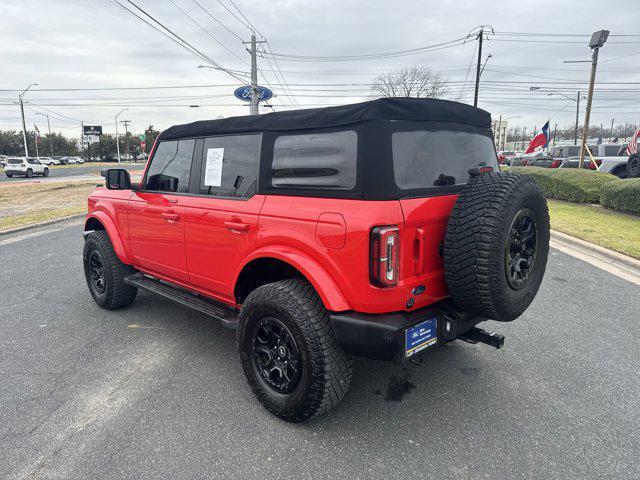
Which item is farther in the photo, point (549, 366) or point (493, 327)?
point (493, 327)

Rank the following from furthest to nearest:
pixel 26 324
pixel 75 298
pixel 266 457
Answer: pixel 75 298 < pixel 26 324 < pixel 266 457

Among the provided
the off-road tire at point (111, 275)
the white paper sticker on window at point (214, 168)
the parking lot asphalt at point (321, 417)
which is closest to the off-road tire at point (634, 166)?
the parking lot asphalt at point (321, 417)

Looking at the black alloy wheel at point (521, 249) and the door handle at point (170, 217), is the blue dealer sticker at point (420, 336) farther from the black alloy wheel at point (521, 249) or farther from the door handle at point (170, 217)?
A: the door handle at point (170, 217)

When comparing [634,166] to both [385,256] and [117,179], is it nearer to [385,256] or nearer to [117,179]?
[385,256]

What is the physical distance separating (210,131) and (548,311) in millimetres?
3907

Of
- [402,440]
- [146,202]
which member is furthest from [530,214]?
[146,202]

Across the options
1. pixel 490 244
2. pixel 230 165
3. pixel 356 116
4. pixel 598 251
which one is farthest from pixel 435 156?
pixel 598 251

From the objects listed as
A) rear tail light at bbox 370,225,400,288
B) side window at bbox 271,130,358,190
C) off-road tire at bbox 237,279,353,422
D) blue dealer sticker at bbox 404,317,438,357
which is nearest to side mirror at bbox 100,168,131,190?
side window at bbox 271,130,358,190

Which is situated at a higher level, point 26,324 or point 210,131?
point 210,131

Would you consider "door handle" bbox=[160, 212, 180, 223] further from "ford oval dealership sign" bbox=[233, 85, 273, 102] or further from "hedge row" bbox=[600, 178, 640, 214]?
"ford oval dealership sign" bbox=[233, 85, 273, 102]

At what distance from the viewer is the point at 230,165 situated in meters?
3.19

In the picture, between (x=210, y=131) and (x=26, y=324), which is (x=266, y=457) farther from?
(x=26, y=324)

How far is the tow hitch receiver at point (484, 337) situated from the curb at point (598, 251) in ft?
14.8

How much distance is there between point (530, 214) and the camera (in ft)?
8.54
